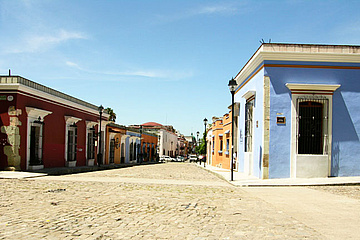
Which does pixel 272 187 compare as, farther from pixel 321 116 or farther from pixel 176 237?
pixel 176 237

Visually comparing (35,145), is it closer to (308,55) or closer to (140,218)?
(308,55)

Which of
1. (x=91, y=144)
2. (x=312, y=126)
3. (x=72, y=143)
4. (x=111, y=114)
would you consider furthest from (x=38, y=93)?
(x=111, y=114)

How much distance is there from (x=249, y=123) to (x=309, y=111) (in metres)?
4.17

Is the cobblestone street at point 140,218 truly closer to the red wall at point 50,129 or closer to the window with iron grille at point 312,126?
the window with iron grille at point 312,126

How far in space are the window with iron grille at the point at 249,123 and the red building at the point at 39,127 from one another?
1145 centimetres

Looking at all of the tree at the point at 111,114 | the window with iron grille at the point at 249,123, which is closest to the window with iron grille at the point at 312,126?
the window with iron grille at the point at 249,123

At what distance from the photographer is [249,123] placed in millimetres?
20094

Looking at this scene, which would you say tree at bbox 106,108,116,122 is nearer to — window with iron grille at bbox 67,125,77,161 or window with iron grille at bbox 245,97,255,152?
window with iron grille at bbox 67,125,77,161

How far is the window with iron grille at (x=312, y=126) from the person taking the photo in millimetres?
16289

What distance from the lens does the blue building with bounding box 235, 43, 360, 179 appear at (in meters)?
16.2

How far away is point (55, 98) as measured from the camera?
76.1 feet

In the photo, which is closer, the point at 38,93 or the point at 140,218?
the point at 140,218

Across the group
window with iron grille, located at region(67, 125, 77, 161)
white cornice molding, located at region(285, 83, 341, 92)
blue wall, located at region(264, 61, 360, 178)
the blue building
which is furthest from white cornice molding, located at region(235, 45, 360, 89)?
window with iron grille, located at region(67, 125, 77, 161)

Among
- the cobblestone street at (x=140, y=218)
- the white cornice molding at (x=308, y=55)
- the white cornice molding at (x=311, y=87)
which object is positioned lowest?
the cobblestone street at (x=140, y=218)
